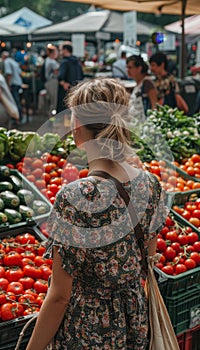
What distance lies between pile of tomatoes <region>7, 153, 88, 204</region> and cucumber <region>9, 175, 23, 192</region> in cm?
12

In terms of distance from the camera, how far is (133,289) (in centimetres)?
197

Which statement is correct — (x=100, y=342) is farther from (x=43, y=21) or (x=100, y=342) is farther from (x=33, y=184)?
(x=43, y=21)

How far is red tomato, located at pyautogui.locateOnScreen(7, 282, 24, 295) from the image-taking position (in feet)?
8.75

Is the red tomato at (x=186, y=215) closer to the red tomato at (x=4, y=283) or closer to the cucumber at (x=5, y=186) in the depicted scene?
the cucumber at (x=5, y=186)

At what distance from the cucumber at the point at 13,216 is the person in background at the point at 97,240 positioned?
1589mm

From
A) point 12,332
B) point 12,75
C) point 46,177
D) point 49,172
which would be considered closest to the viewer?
point 12,332

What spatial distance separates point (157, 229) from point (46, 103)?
1299cm

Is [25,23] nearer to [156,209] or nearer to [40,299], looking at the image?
[40,299]

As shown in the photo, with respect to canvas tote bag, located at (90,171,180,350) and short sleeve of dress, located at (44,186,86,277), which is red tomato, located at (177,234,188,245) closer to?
canvas tote bag, located at (90,171,180,350)

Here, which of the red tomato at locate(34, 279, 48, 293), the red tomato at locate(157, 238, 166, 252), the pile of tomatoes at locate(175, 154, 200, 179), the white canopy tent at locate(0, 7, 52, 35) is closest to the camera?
the red tomato at locate(34, 279, 48, 293)

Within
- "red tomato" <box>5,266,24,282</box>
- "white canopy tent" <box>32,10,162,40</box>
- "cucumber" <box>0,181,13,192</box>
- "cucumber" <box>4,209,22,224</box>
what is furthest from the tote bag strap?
"white canopy tent" <box>32,10,162,40</box>

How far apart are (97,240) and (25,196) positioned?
2.06 m

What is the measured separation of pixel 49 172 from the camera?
425cm

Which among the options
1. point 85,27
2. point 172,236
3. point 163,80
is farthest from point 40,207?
point 85,27
